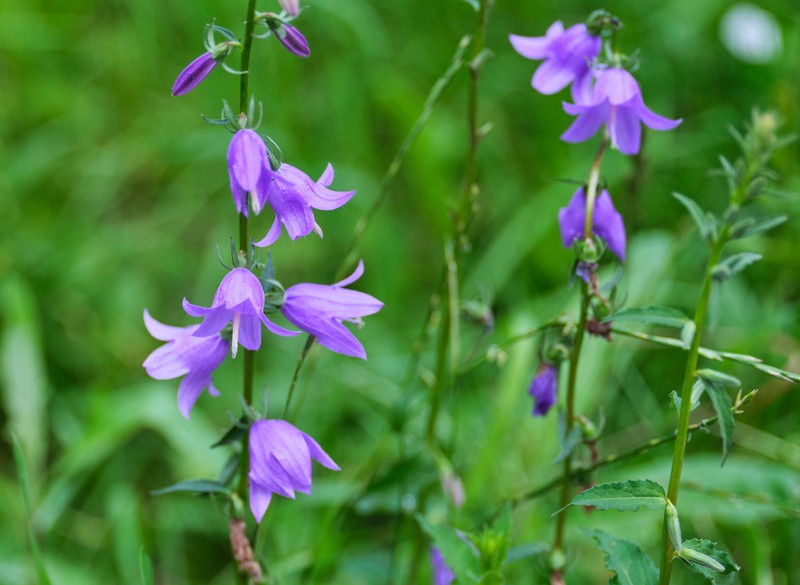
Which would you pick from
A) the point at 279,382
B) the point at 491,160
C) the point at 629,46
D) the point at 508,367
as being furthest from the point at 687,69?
the point at 279,382

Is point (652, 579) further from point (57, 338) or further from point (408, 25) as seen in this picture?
point (408, 25)

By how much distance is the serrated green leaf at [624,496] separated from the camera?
1495 mm

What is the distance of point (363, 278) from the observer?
13.0 feet

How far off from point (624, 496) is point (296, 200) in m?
0.75

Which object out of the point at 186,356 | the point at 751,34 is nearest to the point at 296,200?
the point at 186,356

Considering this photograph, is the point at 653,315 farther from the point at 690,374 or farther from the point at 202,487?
the point at 202,487

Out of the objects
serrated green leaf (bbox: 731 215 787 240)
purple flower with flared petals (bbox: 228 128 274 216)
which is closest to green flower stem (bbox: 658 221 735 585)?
serrated green leaf (bbox: 731 215 787 240)

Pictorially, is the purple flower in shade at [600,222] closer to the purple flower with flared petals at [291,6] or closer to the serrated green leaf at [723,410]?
the serrated green leaf at [723,410]

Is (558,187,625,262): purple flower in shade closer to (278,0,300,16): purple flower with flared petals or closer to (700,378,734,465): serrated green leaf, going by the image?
(700,378,734,465): serrated green leaf

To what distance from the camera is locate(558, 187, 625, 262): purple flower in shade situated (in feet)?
5.98

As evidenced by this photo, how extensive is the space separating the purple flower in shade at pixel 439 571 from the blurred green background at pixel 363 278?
0.46ft

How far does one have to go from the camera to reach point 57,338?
3814mm

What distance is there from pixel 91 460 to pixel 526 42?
2.14 m

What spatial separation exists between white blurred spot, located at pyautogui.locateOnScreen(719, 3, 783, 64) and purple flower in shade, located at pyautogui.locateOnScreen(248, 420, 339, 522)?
11.4 feet
